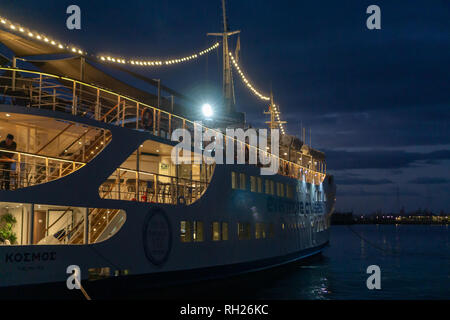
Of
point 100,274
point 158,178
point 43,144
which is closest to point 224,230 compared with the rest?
point 158,178

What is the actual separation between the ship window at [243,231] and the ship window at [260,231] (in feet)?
3.20

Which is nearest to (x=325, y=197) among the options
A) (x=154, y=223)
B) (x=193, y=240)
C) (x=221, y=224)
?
(x=221, y=224)

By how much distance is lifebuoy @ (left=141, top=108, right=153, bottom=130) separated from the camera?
1622cm

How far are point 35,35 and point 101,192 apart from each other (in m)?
5.36

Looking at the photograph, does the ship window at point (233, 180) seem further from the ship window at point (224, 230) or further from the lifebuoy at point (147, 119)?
the lifebuoy at point (147, 119)

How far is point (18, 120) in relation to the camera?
13.8 metres

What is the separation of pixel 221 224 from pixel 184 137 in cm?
412

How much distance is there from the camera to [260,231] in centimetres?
2409

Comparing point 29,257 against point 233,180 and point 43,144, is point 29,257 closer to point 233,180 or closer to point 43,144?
point 43,144

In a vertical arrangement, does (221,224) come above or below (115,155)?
below

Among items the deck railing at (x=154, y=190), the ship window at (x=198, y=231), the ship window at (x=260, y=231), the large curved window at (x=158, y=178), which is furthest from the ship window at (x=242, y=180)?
the ship window at (x=198, y=231)

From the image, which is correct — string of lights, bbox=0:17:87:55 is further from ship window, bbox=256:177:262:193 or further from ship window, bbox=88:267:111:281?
ship window, bbox=256:177:262:193

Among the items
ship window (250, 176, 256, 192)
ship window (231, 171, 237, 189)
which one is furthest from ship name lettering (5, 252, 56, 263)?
ship window (250, 176, 256, 192)
